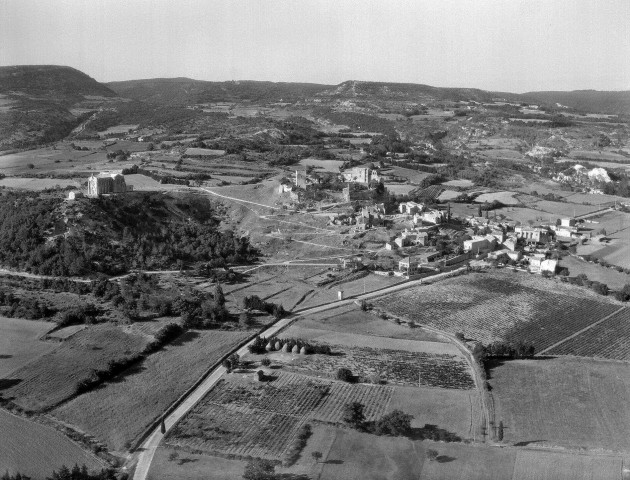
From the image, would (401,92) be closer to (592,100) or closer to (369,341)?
(592,100)

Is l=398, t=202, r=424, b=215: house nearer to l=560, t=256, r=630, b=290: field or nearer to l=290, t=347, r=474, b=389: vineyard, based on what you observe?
l=560, t=256, r=630, b=290: field

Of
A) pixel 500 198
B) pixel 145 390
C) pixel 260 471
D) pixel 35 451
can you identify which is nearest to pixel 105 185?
pixel 145 390

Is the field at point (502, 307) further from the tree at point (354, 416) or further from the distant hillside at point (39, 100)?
the distant hillside at point (39, 100)

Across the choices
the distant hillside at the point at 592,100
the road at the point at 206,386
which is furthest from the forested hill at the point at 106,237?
the distant hillside at the point at 592,100

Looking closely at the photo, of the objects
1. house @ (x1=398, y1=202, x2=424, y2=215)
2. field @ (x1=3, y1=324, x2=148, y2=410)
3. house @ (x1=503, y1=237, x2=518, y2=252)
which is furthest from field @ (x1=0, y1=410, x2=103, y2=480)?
house @ (x1=398, y1=202, x2=424, y2=215)

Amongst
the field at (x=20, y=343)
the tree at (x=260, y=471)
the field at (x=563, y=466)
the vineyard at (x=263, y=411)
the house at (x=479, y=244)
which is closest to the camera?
the tree at (x=260, y=471)

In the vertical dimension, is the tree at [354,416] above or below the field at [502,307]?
below
